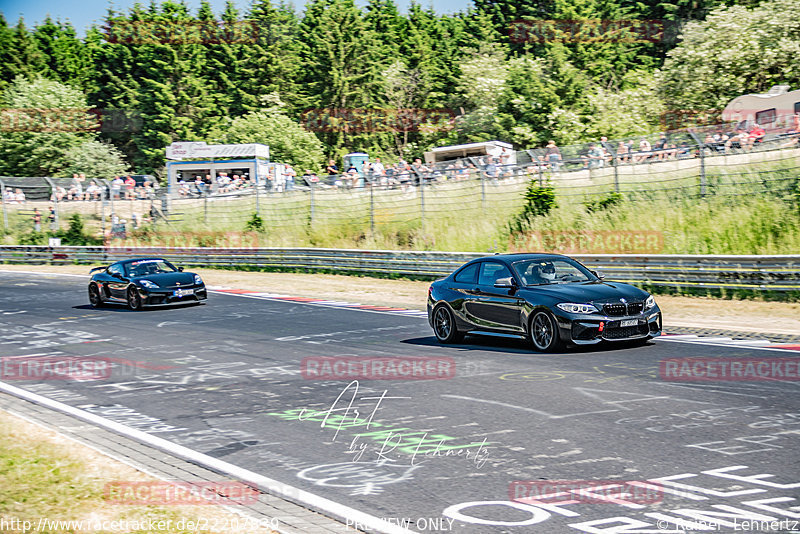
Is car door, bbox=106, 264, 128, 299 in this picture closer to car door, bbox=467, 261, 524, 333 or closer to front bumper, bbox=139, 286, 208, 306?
front bumper, bbox=139, 286, 208, 306

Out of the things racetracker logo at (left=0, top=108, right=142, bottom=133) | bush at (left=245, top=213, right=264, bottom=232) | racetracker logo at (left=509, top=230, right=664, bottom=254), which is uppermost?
racetracker logo at (left=0, top=108, right=142, bottom=133)

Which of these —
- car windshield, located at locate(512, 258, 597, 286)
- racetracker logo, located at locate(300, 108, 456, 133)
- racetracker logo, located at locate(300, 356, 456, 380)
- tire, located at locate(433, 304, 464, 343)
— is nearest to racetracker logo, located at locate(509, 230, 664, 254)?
car windshield, located at locate(512, 258, 597, 286)

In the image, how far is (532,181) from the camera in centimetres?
2655

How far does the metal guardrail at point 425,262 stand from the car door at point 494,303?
7037 mm

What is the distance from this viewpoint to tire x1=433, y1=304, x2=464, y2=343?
1372cm

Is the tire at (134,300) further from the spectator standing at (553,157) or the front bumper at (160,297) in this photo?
the spectator standing at (553,157)

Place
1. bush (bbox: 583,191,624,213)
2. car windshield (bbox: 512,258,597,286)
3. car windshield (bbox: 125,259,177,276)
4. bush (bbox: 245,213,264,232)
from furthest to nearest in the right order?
bush (bbox: 245,213,264,232) → bush (bbox: 583,191,624,213) → car windshield (bbox: 125,259,177,276) → car windshield (bbox: 512,258,597,286)

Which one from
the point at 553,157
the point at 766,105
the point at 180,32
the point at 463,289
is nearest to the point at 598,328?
the point at 463,289

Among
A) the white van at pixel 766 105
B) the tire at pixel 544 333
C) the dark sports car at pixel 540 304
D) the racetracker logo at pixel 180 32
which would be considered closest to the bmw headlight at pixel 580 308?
the dark sports car at pixel 540 304

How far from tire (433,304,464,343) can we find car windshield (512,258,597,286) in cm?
139

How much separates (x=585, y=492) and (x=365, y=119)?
8038cm

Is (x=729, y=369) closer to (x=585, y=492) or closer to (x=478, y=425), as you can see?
(x=478, y=425)

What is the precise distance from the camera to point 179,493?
239 inches

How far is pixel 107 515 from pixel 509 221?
22403 mm
